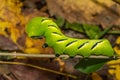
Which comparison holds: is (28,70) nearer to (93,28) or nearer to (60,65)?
(60,65)

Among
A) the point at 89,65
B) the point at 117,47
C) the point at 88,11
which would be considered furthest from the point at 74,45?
the point at 88,11

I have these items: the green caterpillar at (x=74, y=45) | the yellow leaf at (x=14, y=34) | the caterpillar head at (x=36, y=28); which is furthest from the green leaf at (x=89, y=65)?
the yellow leaf at (x=14, y=34)

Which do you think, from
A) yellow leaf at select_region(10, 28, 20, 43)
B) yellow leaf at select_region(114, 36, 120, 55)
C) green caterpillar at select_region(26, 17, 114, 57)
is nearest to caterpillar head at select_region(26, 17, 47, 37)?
green caterpillar at select_region(26, 17, 114, 57)

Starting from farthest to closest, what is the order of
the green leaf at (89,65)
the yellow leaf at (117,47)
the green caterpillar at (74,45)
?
1. the yellow leaf at (117,47)
2. the green leaf at (89,65)
3. the green caterpillar at (74,45)

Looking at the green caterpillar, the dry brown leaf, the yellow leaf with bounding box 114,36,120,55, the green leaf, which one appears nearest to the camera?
the green caterpillar

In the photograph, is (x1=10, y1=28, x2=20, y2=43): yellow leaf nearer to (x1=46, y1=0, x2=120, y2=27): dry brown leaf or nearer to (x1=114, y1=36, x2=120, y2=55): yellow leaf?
(x1=46, y1=0, x2=120, y2=27): dry brown leaf

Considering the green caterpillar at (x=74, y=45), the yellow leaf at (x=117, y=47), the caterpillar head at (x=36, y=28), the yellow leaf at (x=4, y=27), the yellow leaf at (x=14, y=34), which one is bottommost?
the yellow leaf at (x=117, y=47)

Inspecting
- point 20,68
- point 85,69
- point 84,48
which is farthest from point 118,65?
point 20,68

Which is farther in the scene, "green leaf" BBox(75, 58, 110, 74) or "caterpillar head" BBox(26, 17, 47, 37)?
"green leaf" BBox(75, 58, 110, 74)

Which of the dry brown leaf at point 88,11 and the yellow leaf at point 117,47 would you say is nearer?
the yellow leaf at point 117,47

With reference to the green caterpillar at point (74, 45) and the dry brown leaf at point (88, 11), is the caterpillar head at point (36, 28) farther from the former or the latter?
the dry brown leaf at point (88, 11)

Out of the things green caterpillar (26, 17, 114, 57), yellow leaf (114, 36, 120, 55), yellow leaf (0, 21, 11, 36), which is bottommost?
yellow leaf (114, 36, 120, 55)

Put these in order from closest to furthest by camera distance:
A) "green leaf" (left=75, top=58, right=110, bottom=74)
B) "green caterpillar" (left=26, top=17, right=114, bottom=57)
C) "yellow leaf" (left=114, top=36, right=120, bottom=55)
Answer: "green caterpillar" (left=26, top=17, right=114, bottom=57) → "green leaf" (left=75, top=58, right=110, bottom=74) → "yellow leaf" (left=114, top=36, right=120, bottom=55)
